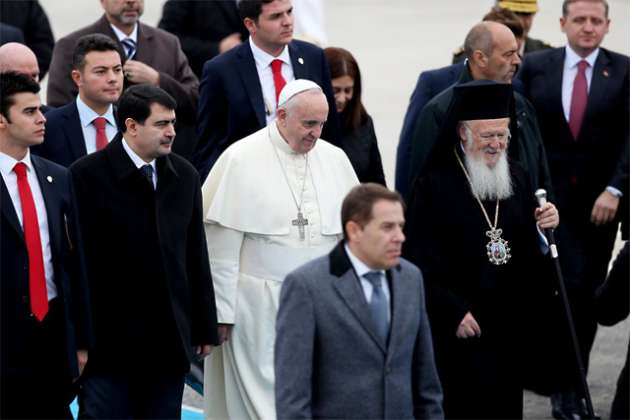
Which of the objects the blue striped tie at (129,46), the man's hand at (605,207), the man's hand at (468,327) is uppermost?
Result: the blue striped tie at (129,46)

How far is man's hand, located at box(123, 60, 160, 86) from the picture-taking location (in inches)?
375

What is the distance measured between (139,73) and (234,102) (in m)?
0.73

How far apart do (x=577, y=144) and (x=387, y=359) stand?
3.98 m

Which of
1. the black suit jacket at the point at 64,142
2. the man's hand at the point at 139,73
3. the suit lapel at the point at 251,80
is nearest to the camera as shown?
the black suit jacket at the point at 64,142

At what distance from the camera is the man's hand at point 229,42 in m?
11.2

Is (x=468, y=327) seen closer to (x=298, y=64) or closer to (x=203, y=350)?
(x=203, y=350)

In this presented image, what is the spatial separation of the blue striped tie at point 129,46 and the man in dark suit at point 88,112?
132cm

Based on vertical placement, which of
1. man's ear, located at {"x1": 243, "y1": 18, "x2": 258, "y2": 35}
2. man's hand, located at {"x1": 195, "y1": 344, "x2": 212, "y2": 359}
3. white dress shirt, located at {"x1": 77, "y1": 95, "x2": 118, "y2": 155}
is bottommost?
man's hand, located at {"x1": 195, "y1": 344, "x2": 212, "y2": 359}

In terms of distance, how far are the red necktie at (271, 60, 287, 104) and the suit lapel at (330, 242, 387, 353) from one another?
10.0ft

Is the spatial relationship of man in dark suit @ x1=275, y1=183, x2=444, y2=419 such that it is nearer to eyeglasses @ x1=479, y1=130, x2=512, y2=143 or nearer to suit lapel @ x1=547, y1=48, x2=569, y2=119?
eyeglasses @ x1=479, y1=130, x2=512, y2=143

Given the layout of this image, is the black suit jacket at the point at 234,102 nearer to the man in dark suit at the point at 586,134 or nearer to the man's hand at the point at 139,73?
the man's hand at the point at 139,73

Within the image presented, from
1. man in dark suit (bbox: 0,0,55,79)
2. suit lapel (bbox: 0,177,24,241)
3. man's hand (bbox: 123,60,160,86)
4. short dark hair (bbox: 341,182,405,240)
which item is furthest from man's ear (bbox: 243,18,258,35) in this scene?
short dark hair (bbox: 341,182,405,240)

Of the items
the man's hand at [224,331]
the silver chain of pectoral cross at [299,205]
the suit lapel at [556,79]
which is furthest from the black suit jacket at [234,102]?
the suit lapel at [556,79]

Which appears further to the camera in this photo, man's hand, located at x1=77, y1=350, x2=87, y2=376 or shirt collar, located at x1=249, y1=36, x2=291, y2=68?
shirt collar, located at x1=249, y1=36, x2=291, y2=68
